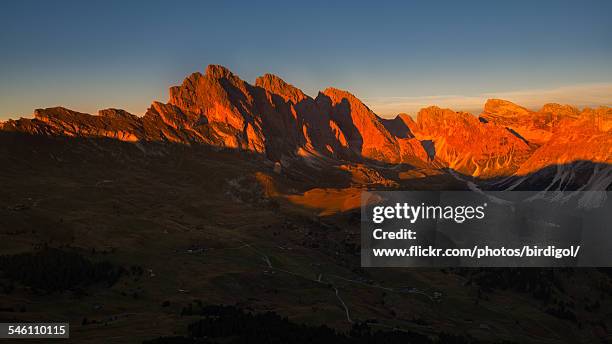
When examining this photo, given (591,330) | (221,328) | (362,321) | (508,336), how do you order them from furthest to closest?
(591,330), (508,336), (362,321), (221,328)

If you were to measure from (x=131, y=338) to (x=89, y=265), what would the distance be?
240 ft


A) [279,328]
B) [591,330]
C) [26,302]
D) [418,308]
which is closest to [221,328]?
[279,328]

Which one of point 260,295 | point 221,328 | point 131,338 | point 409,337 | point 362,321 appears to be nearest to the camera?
point 131,338

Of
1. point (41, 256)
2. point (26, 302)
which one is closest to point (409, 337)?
point (26, 302)

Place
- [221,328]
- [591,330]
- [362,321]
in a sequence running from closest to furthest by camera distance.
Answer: [221,328] < [362,321] < [591,330]

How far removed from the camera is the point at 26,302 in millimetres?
132500

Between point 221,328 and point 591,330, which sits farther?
point 591,330

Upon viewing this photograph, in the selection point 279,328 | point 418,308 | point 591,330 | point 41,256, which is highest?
point 41,256

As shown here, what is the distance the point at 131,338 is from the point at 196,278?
239 ft

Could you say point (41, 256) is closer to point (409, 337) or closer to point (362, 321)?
point (362, 321)

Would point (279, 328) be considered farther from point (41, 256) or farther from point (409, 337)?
point (41, 256)

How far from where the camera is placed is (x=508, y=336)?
156500mm

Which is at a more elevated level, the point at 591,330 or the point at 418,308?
the point at 418,308

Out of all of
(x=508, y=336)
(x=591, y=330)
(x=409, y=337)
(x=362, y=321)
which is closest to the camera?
(x=409, y=337)
